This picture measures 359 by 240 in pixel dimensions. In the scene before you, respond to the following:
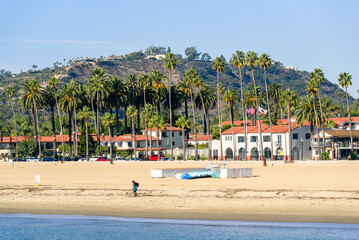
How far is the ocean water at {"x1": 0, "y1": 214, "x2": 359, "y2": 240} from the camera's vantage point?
26.9m

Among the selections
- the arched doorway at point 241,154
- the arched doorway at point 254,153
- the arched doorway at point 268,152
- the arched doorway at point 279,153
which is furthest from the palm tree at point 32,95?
the arched doorway at point 279,153

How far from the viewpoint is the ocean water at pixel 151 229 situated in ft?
88.3

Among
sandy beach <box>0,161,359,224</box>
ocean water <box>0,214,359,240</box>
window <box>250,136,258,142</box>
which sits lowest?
ocean water <box>0,214,359,240</box>

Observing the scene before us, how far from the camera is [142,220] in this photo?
103ft

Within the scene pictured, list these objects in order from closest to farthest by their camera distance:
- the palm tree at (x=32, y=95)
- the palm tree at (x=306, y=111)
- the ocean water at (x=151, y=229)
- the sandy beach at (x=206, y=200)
A: 1. the ocean water at (x=151, y=229)
2. the sandy beach at (x=206, y=200)
3. the palm tree at (x=306, y=111)
4. the palm tree at (x=32, y=95)

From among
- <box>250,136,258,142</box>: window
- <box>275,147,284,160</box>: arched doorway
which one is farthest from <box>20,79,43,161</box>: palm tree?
<box>275,147,284,160</box>: arched doorway

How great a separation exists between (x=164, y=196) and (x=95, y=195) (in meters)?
5.92

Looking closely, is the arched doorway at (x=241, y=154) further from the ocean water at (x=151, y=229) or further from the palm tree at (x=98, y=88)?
the ocean water at (x=151, y=229)

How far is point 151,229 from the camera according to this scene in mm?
30406

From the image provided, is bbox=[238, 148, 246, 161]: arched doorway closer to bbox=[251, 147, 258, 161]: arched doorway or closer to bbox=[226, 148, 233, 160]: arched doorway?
bbox=[251, 147, 258, 161]: arched doorway

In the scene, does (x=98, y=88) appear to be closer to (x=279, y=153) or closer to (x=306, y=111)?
(x=279, y=153)

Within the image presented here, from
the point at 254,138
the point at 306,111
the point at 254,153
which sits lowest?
the point at 254,153

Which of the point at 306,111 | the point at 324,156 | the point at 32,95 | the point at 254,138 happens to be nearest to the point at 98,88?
the point at 32,95

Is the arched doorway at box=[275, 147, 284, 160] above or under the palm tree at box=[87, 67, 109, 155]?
under
